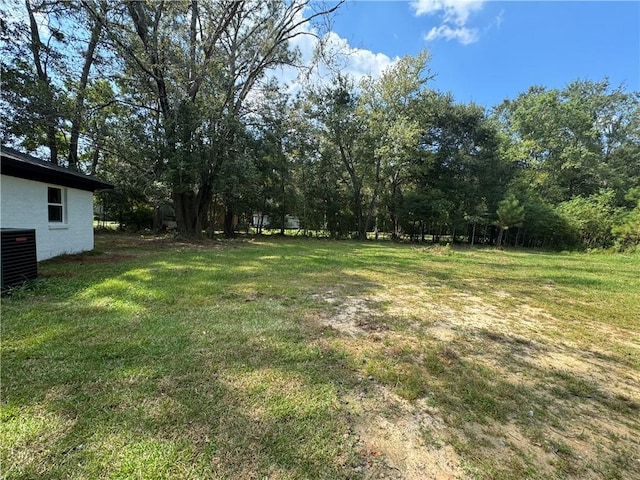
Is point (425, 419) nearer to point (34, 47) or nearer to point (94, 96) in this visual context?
point (94, 96)

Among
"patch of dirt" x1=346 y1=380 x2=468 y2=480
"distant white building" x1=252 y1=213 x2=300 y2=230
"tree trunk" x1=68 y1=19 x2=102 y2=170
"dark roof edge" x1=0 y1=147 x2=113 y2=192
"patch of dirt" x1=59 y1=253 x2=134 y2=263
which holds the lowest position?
"patch of dirt" x1=346 y1=380 x2=468 y2=480

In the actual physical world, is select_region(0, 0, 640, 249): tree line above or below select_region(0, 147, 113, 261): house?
above

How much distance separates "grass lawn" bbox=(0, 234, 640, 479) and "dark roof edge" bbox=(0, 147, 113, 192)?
125 inches

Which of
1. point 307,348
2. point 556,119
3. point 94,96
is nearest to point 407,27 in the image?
point 94,96

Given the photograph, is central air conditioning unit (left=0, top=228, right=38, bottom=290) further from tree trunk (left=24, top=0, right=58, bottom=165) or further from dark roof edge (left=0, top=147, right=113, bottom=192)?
tree trunk (left=24, top=0, right=58, bottom=165)

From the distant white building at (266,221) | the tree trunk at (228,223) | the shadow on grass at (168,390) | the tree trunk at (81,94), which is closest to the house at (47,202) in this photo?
the tree trunk at (81,94)

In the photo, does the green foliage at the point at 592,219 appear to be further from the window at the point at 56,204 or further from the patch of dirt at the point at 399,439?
the window at the point at 56,204

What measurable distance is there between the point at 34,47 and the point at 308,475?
16.2 meters

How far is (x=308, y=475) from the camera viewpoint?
4.62 ft

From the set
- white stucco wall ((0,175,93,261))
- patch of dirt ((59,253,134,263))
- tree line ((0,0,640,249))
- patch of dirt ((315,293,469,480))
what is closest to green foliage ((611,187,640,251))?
tree line ((0,0,640,249))

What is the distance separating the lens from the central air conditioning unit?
393 cm

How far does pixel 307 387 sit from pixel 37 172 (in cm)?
782

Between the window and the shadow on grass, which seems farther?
the window

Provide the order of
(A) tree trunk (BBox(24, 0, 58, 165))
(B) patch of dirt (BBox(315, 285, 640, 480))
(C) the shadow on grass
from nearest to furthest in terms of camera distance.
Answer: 1. (C) the shadow on grass
2. (B) patch of dirt (BBox(315, 285, 640, 480))
3. (A) tree trunk (BBox(24, 0, 58, 165))
